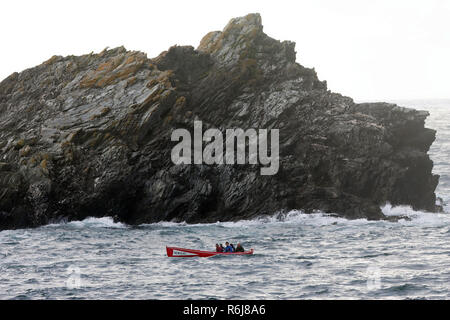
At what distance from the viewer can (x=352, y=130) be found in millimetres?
55125

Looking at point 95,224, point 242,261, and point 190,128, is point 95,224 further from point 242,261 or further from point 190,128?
point 242,261

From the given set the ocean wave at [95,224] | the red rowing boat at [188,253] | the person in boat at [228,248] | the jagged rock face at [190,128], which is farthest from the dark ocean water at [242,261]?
the jagged rock face at [190,128]

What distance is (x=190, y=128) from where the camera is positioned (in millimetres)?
56906

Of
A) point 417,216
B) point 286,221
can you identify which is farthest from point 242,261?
point 417,216

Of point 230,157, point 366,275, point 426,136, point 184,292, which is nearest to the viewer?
point 184,292

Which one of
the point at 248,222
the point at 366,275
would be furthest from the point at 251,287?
the point at 248,222

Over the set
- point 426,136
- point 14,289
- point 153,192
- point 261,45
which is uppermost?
point 261,45

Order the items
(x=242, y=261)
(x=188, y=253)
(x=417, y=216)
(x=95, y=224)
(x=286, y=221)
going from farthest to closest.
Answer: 1. (x=417, y=216)
2. (x=286, y=221)
3. (x=95, y=224)
4. (x=188, y=253)
5. (x=242, y=261)

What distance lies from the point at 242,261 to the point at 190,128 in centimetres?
2036

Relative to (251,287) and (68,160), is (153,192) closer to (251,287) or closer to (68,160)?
(68,160)

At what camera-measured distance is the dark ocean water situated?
3241cm

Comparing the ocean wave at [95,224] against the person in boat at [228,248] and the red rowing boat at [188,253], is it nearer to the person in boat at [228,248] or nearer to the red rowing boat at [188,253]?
the red rowing boat at [188,253]

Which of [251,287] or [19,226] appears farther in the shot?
[19,226]

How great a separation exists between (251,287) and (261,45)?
3471cm
